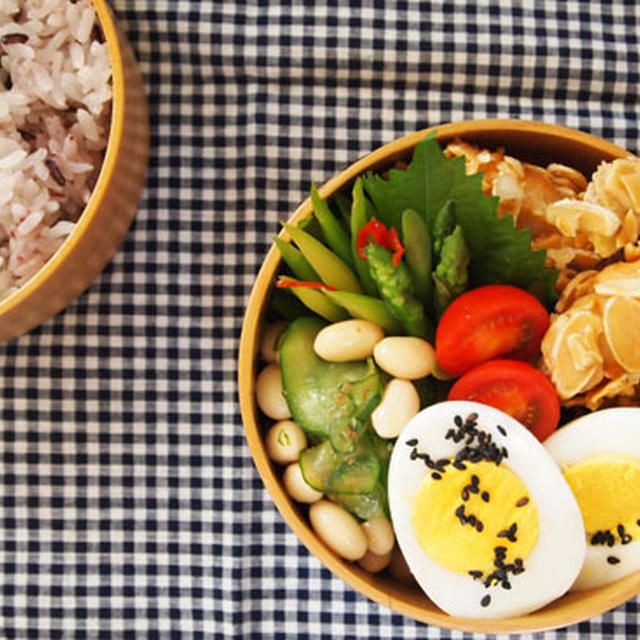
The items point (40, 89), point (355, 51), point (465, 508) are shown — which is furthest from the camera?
point (355, 51)

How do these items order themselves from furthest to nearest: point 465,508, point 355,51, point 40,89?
point 355,51, point 40,89, point 465,508

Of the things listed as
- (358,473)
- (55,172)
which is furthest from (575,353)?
(55,172)

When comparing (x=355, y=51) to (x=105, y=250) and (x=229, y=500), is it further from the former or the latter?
(x=229, y=500)

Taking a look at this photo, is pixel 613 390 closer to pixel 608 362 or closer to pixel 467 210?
pixel 608 362

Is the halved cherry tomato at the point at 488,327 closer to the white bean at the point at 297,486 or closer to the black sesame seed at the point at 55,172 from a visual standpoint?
the white bean at the point at 297,486

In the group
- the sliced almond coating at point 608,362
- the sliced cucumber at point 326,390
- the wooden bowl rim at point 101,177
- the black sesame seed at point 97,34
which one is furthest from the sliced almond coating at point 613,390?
the black sesame seed at point 97,34

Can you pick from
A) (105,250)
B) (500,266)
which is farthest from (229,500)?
(500,266)
